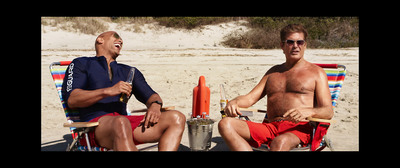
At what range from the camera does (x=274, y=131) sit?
359 cm

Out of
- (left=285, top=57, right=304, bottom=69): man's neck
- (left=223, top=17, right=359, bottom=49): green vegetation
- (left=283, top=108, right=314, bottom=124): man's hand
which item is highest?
(left=223, top=17, right=359, bottom=49): green vegetation

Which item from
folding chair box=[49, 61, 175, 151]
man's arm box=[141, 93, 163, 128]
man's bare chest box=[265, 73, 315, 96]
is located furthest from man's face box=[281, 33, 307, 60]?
folding chair box=[49, 61, 175, 151]

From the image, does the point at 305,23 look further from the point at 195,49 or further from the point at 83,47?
the point at 83,47

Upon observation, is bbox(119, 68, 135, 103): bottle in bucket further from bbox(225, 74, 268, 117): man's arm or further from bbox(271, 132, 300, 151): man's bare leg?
bbox(271, 132, 300, 151): man's bare leg

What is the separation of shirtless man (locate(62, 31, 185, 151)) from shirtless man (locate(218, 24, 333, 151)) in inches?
20.7

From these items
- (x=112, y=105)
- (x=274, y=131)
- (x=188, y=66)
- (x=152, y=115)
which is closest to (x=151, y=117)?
(x=152, y=115)

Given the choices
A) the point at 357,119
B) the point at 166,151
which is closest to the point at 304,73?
the point at 166,151

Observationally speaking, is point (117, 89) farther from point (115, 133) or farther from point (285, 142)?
point (285, 142)

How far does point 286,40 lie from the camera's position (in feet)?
11.8

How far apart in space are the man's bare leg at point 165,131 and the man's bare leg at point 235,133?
0.38 meters

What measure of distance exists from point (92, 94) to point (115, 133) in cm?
50

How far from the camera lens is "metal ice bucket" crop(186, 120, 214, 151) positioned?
3945mm

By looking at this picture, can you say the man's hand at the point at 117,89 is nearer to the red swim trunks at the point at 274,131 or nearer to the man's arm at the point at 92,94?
the man's arm at the point at 92,94

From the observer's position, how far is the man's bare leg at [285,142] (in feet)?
10.7
